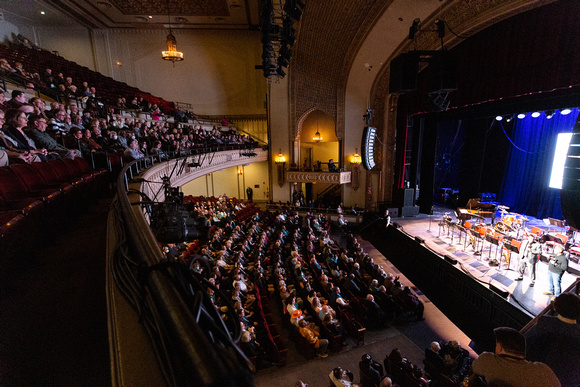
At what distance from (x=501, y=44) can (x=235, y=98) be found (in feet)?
51.3

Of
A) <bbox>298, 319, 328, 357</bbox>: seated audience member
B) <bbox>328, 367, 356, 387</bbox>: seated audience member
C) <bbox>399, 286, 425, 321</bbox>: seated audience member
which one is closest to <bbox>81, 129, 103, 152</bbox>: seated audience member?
<bbox>298, 319, 328, 357</bbox>: seated audience member

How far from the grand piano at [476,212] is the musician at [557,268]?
4.63 metres

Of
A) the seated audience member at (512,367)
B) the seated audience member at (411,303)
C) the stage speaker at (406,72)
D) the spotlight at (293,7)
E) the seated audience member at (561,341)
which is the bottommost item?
the seated audience member at (411,303)

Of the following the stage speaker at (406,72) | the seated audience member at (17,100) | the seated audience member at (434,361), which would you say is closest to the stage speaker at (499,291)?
the seated audience member at (434,361)

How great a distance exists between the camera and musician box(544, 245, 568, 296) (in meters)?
5.34

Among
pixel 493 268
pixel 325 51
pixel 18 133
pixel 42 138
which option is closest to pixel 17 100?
pixel 42 138

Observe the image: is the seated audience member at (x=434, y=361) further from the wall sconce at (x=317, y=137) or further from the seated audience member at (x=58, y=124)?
the wall sconce at (x=317, y=137)

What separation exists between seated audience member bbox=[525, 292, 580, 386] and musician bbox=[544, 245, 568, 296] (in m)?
3.81

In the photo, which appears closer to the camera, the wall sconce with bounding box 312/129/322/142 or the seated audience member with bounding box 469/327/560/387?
the seated audience member with bounding box 469/327/560/387

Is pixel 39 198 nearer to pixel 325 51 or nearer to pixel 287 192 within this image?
pixel 325 51

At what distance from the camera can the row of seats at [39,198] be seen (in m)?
2.22

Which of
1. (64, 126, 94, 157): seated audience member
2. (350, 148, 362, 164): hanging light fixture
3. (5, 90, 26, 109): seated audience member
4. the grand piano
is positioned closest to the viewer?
(5, 90, 26, 109): seated audience member

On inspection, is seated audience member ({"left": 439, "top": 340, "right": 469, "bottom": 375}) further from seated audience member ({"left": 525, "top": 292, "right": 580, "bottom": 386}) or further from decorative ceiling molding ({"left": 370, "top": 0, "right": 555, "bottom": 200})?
decorative ceiling molding ({"left": 370, "top": 0, "right": 555, "bottom": 200})

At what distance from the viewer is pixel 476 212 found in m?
10.7
